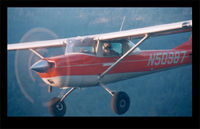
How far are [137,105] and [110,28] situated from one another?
2956cm

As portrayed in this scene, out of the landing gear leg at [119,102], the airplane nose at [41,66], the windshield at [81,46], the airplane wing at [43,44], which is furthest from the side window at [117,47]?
the airplane nose at [41,66]

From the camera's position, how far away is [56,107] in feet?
35.3

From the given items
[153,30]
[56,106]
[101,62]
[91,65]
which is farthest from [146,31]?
[56,106]

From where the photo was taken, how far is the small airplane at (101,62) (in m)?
9.16

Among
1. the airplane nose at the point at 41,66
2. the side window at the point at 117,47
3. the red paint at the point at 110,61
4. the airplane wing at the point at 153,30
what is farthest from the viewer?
the side window at the point at 117,47

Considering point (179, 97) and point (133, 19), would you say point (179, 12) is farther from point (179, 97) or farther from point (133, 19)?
point (179, 97)

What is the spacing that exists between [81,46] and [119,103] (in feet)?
8.55

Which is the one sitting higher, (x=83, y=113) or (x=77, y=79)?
(x=77, y=79)

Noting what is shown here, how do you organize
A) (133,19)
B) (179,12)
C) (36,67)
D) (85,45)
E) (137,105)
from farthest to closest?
(133,19)
(179,12)
(137,105)
(85,45)
(36,67)

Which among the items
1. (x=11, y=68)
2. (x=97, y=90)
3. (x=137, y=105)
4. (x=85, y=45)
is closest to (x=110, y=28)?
(x=97, y=90)

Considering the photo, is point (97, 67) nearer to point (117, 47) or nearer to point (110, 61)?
point (110, 61)

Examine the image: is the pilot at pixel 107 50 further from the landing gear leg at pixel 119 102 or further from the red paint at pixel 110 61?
the landing gear leg at pixel 119 102

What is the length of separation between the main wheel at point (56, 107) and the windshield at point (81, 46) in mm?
2165
